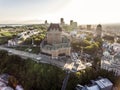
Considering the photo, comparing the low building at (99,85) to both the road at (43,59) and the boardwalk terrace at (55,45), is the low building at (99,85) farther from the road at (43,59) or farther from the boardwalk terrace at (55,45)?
the boardwalk terrace at (55,45)

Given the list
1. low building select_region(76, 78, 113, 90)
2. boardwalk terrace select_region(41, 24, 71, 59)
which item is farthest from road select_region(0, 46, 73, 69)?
low building select_region(76, 78, 113, 90)

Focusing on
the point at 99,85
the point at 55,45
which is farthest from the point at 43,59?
the point at 99,85

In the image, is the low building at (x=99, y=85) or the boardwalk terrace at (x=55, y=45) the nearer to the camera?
the low building at (x=99, y=85)

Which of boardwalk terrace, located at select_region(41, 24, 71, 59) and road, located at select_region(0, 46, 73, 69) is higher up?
boardwalk terrace, located at select_region(41, 24, 71, 59)

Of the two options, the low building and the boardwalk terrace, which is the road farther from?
the low building

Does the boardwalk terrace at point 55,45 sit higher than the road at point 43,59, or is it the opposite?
the boardwalk terrace at point 55,45

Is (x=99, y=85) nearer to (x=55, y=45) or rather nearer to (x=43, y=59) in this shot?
(x=43, y=59)

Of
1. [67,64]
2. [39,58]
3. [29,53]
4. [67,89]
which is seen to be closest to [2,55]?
[29,53]

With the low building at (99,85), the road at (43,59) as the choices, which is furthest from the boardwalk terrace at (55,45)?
the low building at (99,85)
